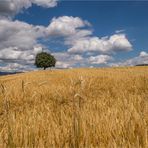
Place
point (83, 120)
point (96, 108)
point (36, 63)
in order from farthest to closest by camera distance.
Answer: point (36, 63), point (96, 108), point (83, 120)

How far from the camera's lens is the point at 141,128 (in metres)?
3.84

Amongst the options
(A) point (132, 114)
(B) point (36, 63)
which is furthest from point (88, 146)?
(B) point (36, 63)

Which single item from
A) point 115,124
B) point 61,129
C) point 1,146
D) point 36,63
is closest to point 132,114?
point 115,124

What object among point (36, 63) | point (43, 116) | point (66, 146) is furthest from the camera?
point (36, 63)

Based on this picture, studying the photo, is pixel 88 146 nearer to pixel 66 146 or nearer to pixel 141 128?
pixel 66 146

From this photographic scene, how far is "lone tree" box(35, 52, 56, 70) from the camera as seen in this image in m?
91.8

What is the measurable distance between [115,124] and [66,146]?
90 cm

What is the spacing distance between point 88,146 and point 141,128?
75 cm

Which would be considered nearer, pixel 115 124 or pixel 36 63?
pixel 115 124

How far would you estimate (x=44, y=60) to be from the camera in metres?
92.1

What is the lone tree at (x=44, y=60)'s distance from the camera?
91.8 m

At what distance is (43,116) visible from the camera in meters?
4.90

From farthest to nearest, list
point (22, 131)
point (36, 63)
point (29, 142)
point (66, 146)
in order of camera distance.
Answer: point (36, 63)
point (22, 131)
point (29, 142)
point (66, 146)

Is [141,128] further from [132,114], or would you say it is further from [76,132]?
[76,132]
